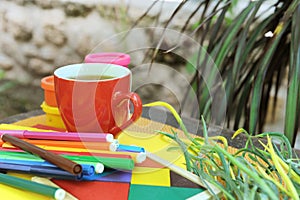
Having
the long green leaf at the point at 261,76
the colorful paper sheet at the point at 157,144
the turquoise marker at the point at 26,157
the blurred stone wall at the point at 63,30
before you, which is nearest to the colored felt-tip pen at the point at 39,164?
the turquoise marker at the point at 26,157

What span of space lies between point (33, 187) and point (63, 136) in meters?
0.10

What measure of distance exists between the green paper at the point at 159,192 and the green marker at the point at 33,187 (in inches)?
2.8

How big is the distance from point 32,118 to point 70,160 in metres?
0.26

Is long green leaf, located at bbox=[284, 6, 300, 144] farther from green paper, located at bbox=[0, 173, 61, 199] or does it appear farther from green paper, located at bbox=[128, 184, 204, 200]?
green paper, located at bbox=[0, 173, 61, 199]

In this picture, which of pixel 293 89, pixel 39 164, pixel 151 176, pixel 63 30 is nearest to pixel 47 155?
pixel 39 164

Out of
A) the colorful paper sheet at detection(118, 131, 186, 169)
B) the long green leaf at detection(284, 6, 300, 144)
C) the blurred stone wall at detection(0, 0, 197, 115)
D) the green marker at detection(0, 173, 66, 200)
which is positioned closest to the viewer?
the green marker at detection(0, 173, 66, 200)

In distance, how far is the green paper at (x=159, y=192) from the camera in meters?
0.41

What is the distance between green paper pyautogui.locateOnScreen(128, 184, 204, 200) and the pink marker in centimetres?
7

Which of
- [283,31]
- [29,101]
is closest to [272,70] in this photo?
[283,31]

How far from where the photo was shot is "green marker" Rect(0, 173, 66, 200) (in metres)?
0.38

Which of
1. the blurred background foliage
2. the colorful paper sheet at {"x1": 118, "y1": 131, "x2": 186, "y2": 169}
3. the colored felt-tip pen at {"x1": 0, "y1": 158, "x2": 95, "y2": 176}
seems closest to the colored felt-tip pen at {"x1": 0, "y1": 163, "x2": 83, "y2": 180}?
the colored felt-tip pen at {"x1": 0, "y1": 158, "x2": 95, "y2": 176}

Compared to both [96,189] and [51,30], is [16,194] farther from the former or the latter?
[51,30]

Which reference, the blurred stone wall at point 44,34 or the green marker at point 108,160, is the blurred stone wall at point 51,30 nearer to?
the blurred stone wall at point 44,34

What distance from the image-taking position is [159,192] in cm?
42
